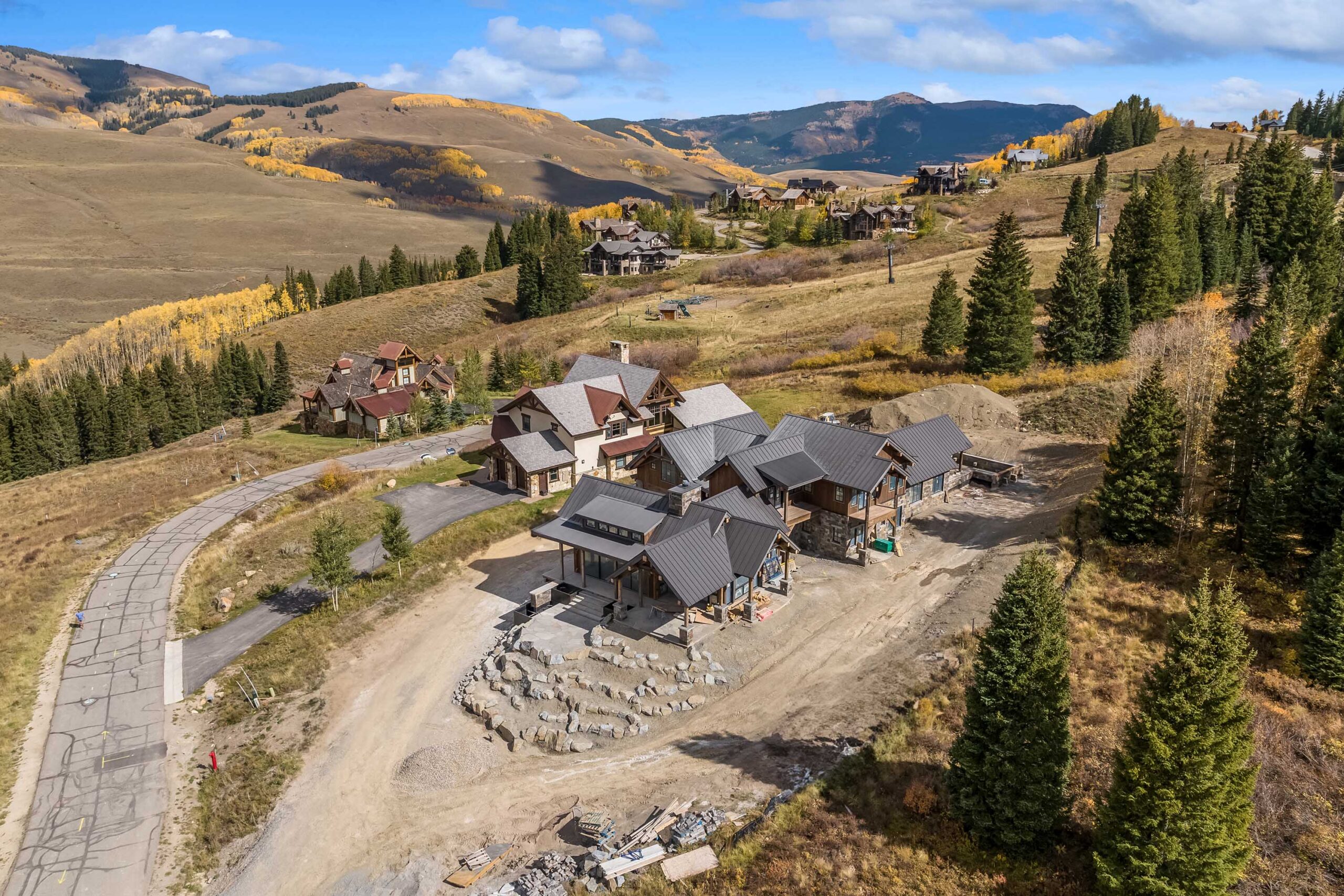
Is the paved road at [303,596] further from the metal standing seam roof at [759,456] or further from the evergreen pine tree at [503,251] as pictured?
the evergreen pine tree at [503,251]

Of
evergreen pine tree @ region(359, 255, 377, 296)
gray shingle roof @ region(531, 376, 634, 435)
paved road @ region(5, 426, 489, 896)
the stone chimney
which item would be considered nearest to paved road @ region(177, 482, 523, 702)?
paved road @ region(5, 426, 489, 896)

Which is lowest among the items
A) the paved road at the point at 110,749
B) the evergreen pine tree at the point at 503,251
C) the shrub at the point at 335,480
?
the paved road at the point at 110,749

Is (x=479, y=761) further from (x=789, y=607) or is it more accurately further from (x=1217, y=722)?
(x=1217, y=722)

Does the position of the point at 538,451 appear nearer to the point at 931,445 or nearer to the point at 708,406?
the point at 708,406

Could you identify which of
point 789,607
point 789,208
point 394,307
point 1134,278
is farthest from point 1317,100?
point 789,607

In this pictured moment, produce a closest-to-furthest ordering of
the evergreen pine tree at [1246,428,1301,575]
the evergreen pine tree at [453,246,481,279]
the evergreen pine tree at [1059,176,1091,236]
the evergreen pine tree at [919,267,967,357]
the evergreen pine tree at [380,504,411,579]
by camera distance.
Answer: the evergreen pine tree at [1246,428,1301,575]
the evergreen pine tree at [380,504,411,579]
the evergreen pine tree at [919,267,967,357]
the evergreen pine tree at [1059,176,1091,236]
the evergreen pine tree at [453,246,481,279]

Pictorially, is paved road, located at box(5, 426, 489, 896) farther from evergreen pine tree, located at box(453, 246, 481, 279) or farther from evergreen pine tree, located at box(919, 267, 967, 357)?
evergreen pine tree, located at box(453, 246, 481, 279)

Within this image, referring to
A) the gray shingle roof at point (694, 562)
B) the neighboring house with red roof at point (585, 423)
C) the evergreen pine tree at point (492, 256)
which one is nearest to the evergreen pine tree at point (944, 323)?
the neighboring house with red roof at point (585, 423)
